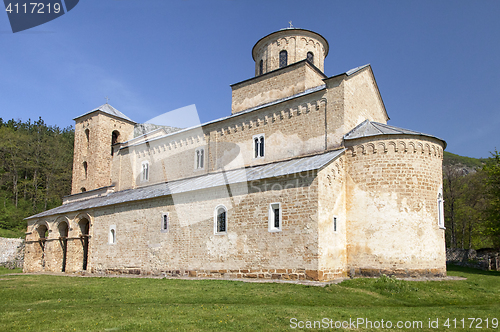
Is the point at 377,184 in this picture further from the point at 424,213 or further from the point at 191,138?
the point at 191,138

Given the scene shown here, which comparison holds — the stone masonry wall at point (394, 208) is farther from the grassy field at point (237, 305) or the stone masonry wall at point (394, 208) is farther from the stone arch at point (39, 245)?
the stone arch at point (39, 245)

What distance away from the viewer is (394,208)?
48.2ft

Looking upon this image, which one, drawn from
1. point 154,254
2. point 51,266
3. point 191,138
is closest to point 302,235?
point 154,254

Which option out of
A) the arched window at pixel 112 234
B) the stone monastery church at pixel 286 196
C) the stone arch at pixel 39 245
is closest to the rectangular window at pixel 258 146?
the stone monastery church at pixel 286 196

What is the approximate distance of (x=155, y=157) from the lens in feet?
81.6

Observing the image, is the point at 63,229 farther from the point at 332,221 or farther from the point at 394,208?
the point at 394,208

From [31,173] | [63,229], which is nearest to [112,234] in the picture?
[63,229]

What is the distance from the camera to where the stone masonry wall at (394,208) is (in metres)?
14.5

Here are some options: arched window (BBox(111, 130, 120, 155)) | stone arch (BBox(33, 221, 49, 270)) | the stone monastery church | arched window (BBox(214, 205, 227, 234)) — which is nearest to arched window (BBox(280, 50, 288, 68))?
the stone monastery church

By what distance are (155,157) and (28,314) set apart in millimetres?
16898

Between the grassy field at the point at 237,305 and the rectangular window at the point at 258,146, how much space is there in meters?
7.47

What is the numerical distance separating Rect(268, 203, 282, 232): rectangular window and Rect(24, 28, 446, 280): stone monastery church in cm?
4

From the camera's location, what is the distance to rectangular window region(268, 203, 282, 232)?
47.5 ft

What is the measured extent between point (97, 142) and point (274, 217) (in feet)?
61.3
